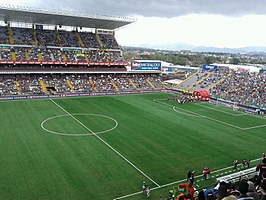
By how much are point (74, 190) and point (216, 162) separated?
1289 centimetres

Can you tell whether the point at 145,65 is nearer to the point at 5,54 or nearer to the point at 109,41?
the point at 109,41

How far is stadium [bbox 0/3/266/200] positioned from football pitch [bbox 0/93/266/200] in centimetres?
11

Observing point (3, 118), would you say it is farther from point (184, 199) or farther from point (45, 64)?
point (184, 199)

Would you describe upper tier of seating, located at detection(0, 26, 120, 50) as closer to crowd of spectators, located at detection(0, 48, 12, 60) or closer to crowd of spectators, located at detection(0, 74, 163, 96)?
crowd of spectators, located at detection(0, 48, 12, 60)

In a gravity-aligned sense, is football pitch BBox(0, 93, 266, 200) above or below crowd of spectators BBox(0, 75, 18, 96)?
below

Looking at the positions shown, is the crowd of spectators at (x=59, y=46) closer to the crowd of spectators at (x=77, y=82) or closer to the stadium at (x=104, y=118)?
the stadium at (x=104, y=118)

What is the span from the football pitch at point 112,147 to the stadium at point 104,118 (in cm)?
11

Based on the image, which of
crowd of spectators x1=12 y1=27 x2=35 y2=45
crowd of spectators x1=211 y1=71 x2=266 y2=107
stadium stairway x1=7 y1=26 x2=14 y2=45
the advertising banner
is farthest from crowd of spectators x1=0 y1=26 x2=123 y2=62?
crowd of spectators x1=211 y1=71 x2=266 y2=107

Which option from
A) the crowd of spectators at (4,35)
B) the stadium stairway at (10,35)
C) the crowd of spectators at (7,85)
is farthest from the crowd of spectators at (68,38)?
the crowd of spectators at (7,85)

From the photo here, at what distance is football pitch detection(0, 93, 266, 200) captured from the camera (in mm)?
19266

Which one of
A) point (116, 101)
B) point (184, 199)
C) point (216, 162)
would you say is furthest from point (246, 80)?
point (184, 199)

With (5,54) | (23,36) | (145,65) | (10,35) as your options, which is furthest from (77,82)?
(145,65)

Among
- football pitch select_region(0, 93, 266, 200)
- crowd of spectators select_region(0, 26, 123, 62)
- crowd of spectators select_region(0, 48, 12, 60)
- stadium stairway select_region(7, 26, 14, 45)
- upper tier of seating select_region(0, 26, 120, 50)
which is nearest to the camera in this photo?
football pitch select_region(0, 93, 266, 200)

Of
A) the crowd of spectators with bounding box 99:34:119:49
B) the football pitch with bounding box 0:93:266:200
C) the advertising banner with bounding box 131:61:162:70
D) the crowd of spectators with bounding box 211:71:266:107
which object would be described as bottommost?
the football pitch with bounding box 0:93:266:200
